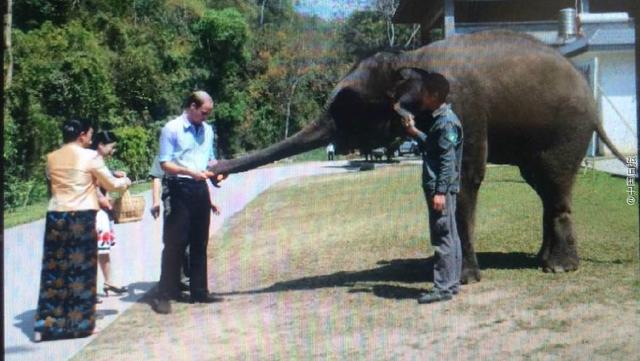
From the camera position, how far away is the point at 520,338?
4766mm

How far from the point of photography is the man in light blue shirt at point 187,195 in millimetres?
6180

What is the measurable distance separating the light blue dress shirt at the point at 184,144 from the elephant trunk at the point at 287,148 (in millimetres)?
159

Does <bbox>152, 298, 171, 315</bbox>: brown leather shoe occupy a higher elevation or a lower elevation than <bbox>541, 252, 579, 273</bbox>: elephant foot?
lower

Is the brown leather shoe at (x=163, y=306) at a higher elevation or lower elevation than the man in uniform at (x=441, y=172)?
lower

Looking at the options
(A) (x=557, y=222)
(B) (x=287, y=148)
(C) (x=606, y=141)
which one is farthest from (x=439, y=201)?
(C) (x=606, y=141)

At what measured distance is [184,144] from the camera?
6.18m

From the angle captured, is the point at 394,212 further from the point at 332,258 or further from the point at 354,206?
the point at 332,258

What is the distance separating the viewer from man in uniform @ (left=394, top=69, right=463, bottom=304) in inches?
229

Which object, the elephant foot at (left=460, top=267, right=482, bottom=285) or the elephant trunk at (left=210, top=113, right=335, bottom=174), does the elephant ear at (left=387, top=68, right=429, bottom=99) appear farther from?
the elephant foot at (left=460, top=267, right=482, bottom=285)

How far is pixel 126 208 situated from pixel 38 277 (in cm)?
179

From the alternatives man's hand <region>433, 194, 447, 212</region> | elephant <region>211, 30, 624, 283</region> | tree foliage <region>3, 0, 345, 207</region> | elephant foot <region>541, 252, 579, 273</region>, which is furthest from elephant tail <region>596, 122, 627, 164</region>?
tree foliage <region>3, 0, 345, 207</region>

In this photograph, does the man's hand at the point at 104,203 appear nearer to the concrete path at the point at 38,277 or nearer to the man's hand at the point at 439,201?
the concrete path at the point at 38,277

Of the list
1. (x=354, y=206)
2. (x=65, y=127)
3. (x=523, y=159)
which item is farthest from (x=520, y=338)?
(x=354, y=206)

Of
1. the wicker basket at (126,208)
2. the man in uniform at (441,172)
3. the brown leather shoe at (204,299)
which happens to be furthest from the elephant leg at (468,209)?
the wicker basket at (126,208)
